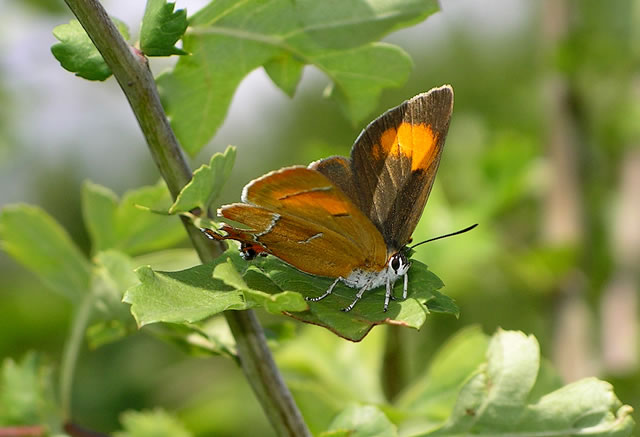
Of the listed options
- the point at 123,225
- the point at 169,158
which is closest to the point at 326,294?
the point at 169,158

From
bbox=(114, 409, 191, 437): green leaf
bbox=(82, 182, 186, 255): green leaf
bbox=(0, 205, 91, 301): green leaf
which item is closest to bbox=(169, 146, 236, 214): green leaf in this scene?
bbox=(82, 182, 186, 255): green leaf

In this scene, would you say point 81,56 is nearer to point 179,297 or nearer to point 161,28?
point 161,28

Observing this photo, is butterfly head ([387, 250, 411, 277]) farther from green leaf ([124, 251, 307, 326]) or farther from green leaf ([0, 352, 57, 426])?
green leaf ([0, 352, 57, 426])

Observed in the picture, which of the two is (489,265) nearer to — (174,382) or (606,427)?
(174,382)

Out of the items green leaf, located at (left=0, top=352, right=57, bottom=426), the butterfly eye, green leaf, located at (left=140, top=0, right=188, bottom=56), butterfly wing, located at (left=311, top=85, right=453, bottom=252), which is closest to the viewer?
green leaf, located at (left=140, top=0, right=188, bottom=56)

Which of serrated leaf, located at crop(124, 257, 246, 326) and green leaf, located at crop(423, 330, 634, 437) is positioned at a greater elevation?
serrated leaf, located at crop(124, 257, 246, 326)

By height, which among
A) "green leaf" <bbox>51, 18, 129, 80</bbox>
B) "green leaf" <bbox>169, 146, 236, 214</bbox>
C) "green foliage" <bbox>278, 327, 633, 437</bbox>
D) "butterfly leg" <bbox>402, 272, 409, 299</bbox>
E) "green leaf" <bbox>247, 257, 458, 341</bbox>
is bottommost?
"green foliage" <bbox>278, 327, 633, 437</bbox>

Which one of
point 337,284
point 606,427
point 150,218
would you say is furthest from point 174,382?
point 606,427
